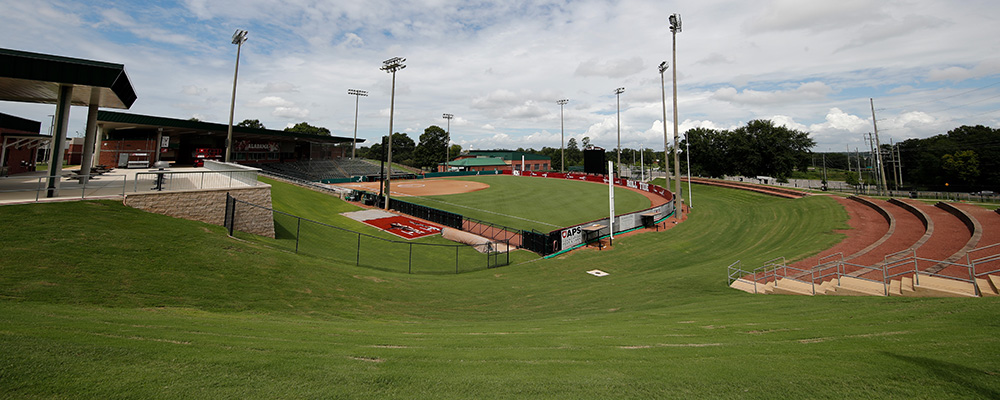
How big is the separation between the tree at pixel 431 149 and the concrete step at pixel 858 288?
417ft

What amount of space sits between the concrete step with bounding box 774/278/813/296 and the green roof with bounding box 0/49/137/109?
95.4ft

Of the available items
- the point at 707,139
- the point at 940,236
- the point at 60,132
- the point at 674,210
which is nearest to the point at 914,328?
the point at 940,236

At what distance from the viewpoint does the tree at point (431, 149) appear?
135250 millimetres

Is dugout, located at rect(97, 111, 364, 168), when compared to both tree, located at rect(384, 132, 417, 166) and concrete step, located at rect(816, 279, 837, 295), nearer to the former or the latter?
concrete step, located at rect(816, 279, 837, 295)

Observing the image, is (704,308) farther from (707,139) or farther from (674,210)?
(707,139)

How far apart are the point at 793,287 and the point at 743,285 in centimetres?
200

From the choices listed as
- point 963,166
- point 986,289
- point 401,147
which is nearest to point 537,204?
point 986,289

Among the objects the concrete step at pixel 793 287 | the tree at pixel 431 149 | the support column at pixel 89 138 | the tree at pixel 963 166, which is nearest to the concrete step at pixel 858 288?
the concrete step at pixel 793 287

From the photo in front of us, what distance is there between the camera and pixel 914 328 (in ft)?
26.6

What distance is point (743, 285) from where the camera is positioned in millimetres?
16453

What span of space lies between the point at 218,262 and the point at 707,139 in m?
106

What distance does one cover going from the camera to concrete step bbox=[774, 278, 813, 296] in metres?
14.0

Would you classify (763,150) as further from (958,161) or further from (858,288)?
(858,288)

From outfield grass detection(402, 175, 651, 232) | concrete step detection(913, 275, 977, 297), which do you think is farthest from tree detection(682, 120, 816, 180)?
concrete step detection(913, 275, 977, 297)
